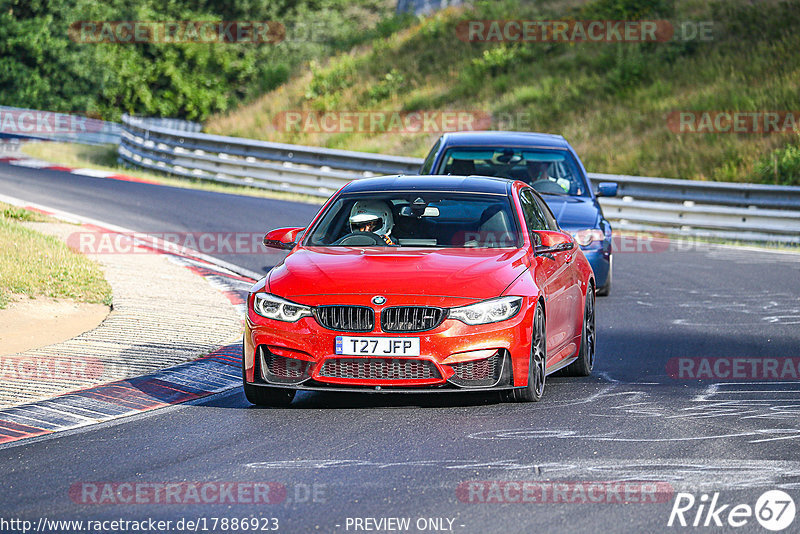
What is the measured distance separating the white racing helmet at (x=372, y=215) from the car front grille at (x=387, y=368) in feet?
5.38

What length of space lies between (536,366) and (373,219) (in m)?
1.81

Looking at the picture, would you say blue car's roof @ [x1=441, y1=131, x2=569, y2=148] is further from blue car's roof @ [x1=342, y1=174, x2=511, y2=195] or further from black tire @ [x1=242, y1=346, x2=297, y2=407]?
black tire @ [x1=242, y1=346, x2=297, y2=407]

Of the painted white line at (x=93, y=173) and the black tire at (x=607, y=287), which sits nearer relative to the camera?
the black tire at (x=607, y=287)

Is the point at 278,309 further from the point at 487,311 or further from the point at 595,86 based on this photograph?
the point at 595,86

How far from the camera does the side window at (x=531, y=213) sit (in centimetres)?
959

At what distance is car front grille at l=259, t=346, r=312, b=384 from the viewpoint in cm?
811

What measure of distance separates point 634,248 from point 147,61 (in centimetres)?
3336

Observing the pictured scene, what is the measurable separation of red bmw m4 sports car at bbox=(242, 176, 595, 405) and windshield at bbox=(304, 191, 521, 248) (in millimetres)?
16

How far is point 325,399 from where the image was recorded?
29.0 ft

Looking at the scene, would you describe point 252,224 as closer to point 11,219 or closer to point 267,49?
point 11,219

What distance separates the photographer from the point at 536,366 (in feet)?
27.7

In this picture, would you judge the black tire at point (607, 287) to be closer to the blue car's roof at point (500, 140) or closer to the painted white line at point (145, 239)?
the blue car's roof at point (500, 140)

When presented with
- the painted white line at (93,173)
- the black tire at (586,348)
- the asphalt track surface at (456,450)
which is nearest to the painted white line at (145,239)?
the black tire at (586,348)

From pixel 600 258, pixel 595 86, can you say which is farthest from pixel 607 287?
pixel 595 86
